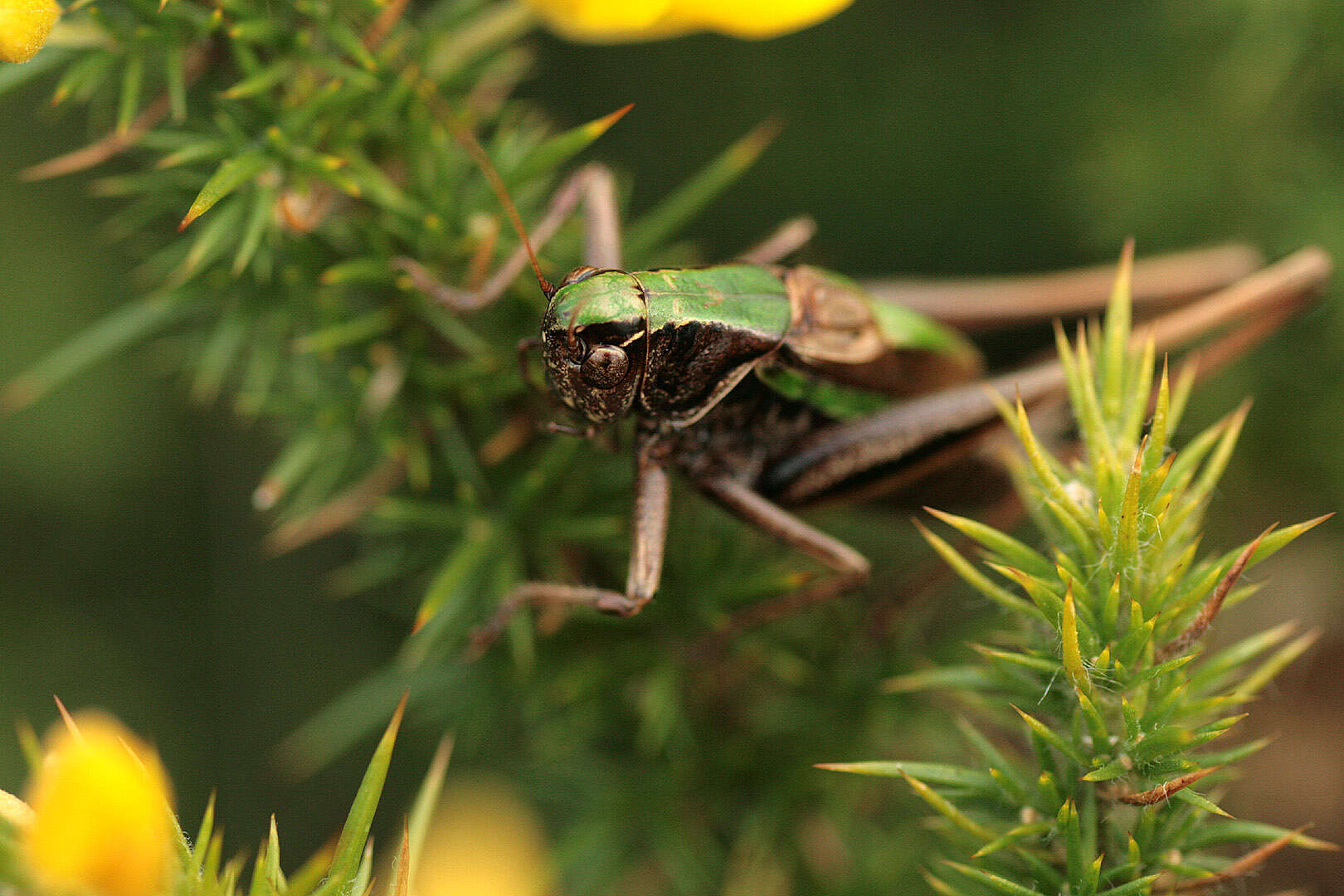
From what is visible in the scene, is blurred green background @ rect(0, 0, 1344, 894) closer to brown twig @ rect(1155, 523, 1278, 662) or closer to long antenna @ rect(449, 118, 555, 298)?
long antenna @ rect(449, 118, 555, 298)

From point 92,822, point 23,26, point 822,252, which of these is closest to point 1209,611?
point 92,822

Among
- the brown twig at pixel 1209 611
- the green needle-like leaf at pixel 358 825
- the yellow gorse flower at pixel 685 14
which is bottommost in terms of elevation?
the green needle-like leaf at pixel 358 825

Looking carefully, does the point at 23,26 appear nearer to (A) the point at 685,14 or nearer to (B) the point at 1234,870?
(A) the point at 685,14

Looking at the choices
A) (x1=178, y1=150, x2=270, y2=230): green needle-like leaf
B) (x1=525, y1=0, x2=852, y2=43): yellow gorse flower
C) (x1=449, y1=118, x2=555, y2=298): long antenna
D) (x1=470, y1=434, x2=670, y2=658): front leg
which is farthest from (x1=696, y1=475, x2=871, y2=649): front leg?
(x1=178, y1=150, x2=270, y2=230): green needle-like leaf

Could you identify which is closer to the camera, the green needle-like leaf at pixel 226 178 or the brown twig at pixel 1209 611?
the brown twig at pixel 1209 611

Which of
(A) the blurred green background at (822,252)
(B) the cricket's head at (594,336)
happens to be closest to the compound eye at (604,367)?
(B) the cricket's head at (594,336)

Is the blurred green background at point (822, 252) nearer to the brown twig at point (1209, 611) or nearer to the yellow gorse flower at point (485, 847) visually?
the yellow gorse flower at point (485, 847)
